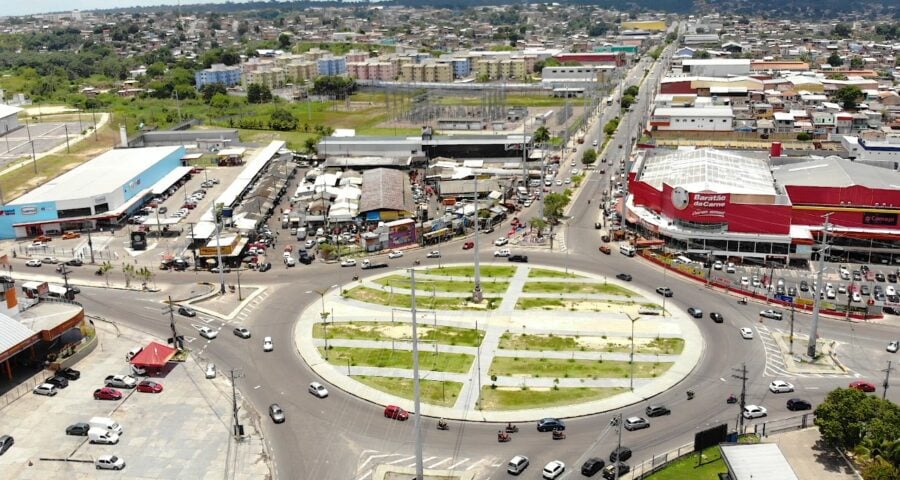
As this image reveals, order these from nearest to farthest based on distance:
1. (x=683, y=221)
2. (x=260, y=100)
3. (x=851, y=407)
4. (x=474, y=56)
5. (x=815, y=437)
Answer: (x=851, y=407) < (x=815, y=437) < (x=683, y=221) < (x=260, y=100) < (x=474, y=56)

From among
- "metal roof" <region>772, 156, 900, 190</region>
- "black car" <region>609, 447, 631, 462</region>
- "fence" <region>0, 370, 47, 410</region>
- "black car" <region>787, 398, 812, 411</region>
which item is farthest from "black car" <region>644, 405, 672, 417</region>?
"metal roof" <region>772, 156, 900, 190</region>

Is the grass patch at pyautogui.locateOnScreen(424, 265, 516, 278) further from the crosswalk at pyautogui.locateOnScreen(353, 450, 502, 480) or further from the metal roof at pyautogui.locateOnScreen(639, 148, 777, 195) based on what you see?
the crosswalk at pyautogui.locateOnScreen(353, 450, 502, 480)

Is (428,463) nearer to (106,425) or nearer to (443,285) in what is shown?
(106,425)

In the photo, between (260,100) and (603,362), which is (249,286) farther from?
(260,100)

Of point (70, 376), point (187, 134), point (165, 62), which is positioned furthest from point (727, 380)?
point (165, 62)

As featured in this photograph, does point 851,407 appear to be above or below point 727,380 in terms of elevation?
above

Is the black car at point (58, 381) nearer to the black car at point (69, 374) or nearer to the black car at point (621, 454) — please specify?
the black car at point (69, 374)

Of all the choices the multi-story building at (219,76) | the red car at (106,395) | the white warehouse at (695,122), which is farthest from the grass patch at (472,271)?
the multi-story building at (219,76)
